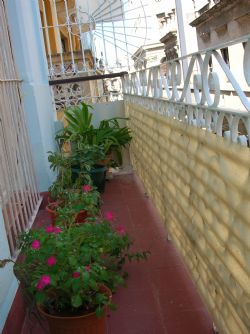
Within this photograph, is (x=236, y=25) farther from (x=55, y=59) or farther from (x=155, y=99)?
(x=155, y=99)

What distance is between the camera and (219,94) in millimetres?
1702

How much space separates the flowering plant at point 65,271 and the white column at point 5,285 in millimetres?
114

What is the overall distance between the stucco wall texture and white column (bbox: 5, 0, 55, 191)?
6.24ft

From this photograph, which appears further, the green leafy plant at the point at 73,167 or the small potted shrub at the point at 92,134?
Result: the small potted shrub at the point at 92,134

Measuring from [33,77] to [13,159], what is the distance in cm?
154

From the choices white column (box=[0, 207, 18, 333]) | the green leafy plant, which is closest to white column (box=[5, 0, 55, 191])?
the green leafy plant

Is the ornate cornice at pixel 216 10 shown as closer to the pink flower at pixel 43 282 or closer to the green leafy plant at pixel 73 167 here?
the green leafy plant at pixel 73 167

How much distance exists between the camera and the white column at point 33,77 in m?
4.35

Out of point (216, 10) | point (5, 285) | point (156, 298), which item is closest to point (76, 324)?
point (5, 285)

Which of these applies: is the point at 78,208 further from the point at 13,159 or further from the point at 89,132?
the point at 89,132

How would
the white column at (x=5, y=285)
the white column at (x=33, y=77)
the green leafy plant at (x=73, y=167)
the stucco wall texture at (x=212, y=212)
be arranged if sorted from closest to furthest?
the stucco wall texture at (x=212, y=212) → the white column at (x=5, y=285) → the green leafy plant at (x=73, y=167) → the white column at (x=33, y=77)

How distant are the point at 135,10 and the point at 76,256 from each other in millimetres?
4833

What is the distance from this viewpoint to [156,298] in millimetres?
2666

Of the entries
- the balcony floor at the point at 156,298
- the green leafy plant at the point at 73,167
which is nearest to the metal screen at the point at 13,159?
the green leafy plant at the point at 73,167
